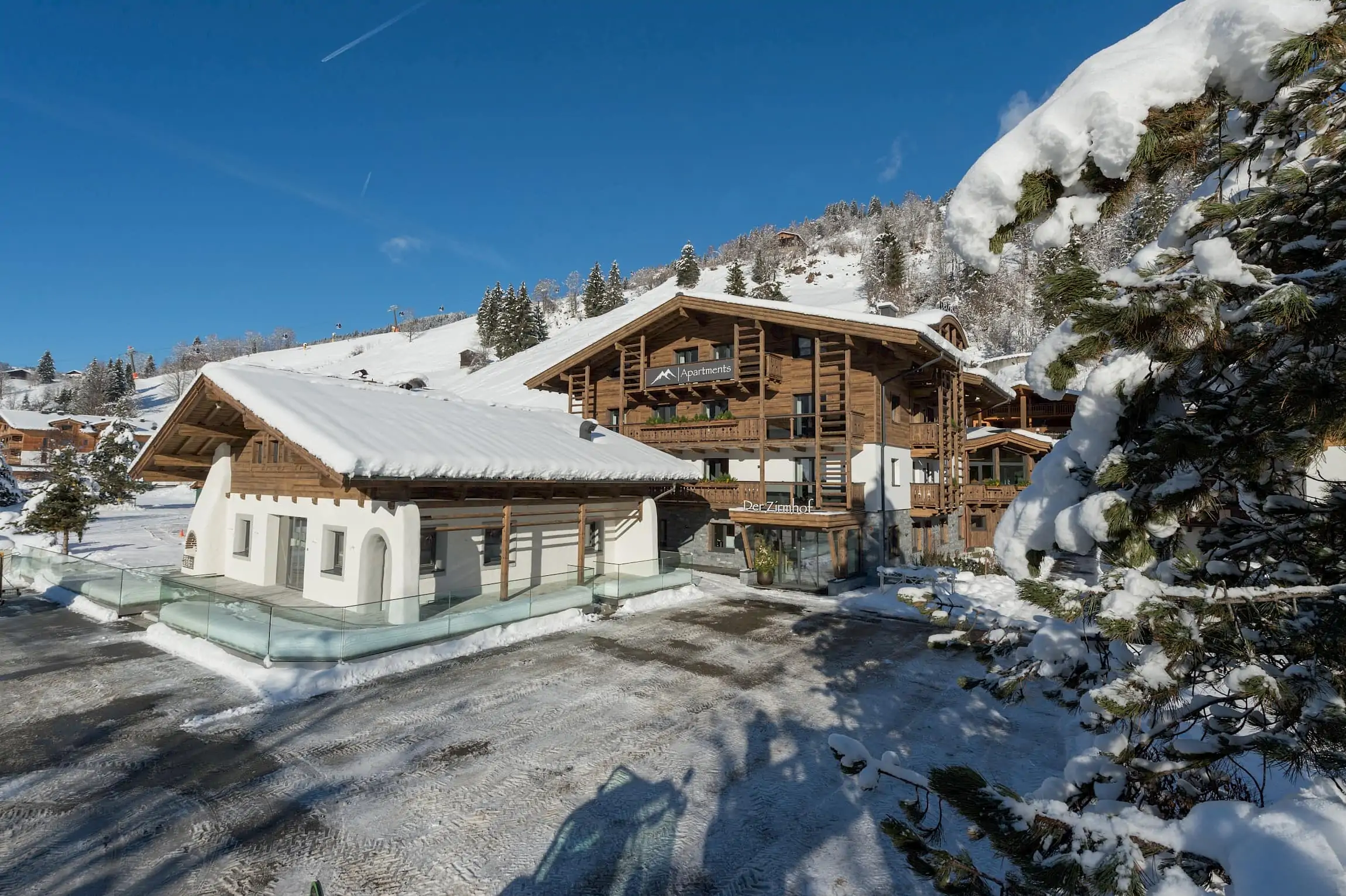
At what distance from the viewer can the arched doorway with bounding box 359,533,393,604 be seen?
46.6 ft

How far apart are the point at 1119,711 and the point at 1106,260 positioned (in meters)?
77.2

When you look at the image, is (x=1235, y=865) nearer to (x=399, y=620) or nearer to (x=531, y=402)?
(x=399, y=620)

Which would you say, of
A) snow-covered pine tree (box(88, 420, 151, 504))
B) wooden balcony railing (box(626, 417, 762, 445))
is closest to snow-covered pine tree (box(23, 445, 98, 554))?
snow-covered pine tree (box(88, 420, 151, 504))

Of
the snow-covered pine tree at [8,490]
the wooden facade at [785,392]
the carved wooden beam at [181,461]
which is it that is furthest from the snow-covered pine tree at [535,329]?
the carved wooden beam at [181,461]

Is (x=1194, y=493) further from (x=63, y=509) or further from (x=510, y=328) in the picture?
(x=510, y=328)

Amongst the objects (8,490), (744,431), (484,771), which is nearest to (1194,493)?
(484,771)

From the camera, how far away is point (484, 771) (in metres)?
7.85

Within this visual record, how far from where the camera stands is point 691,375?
80.4 feet

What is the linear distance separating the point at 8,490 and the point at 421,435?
41.7 m

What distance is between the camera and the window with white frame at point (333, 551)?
52.7 feet

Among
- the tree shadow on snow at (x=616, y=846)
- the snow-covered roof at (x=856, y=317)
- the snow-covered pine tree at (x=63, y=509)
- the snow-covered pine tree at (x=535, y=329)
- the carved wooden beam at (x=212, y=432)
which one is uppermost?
the snow-covered pine tree at (x=535, y=329)

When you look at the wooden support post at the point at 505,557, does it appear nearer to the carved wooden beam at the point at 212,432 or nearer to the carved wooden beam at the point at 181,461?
the carved wooden beam at the point at 212,432

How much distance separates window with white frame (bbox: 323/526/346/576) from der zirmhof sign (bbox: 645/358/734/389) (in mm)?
12904

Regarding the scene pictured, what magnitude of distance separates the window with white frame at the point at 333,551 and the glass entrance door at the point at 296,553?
77.8 inches
